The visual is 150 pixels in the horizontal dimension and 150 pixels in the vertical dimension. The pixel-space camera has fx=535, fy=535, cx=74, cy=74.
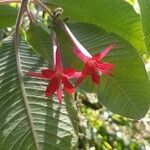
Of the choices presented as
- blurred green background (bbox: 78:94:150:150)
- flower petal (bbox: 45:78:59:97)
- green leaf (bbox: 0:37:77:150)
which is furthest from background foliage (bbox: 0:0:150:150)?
blurred green background (bbox: 78:94:150:150)

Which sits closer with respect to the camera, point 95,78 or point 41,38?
point 95,78

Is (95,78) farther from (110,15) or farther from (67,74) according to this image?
(110,15)

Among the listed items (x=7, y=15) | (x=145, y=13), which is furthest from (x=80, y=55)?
(x=7, y=15)

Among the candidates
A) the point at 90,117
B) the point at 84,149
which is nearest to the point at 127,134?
the point at 90,117

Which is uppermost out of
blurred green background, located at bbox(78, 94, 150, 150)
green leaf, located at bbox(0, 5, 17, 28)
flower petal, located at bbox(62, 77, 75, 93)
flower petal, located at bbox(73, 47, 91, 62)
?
green leaf, located at bbox(0, 5, 17, 28)

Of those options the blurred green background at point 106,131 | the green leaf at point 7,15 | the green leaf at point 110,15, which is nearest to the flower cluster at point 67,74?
the green leaf at point 110,15

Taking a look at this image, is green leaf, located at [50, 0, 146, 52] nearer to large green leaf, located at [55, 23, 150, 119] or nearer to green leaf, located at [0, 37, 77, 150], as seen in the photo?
large green leaf, located at [55, 23, 150, 119]
